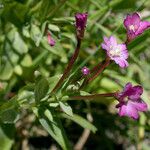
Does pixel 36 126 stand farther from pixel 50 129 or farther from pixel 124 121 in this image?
pixel 50 129

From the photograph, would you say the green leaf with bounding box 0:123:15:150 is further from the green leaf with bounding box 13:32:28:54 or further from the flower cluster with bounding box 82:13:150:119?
the flower cluster with bounding box 82:13:150:119

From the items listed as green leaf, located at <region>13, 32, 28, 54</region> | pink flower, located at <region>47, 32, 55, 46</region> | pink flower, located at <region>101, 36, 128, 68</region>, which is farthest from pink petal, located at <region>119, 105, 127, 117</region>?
green leaf, located at <region>13, 32, 28, 54</region>

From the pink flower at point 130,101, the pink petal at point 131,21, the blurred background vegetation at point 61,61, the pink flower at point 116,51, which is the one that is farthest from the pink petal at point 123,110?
the blurred background vegetation at point 61,61

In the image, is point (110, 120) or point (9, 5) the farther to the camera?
point (110, 120)

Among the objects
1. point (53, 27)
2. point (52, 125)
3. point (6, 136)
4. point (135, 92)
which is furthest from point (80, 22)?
point (6, 136)

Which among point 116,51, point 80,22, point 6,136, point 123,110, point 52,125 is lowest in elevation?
point 6,136

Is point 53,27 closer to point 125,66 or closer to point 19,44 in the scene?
point 19,44

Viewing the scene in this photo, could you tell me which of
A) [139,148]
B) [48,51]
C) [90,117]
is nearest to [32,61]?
[48,51]
